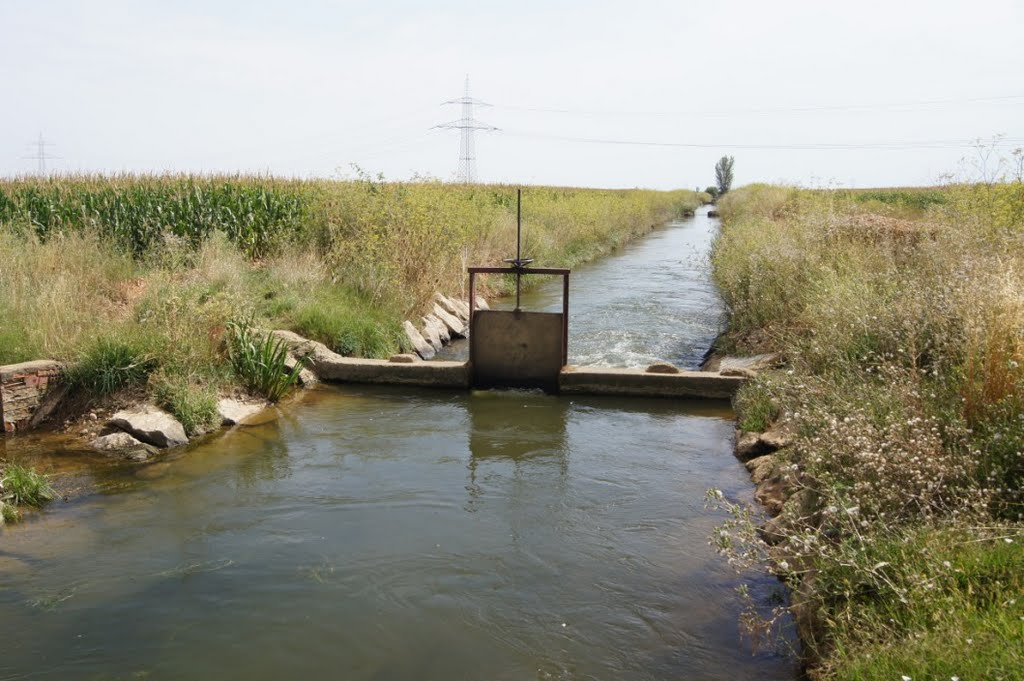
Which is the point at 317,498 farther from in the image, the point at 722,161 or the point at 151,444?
the point at 722,161

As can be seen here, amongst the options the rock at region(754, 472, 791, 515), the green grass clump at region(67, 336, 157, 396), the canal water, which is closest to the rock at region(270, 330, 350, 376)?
the canal water

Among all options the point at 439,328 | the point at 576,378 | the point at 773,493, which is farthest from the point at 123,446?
the point at 439,328

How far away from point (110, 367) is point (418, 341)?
600cm

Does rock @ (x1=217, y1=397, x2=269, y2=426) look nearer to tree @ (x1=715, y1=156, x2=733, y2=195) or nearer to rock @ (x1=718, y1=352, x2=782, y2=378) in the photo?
rock @ (x1=718, y1=352, x2=782, y2=378)

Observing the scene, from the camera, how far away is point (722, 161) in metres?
114

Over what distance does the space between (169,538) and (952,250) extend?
363 inches

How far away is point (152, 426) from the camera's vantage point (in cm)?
898

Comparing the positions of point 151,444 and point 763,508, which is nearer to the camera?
point 763,508

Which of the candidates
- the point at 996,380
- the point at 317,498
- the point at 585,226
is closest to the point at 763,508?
the point at 996,380

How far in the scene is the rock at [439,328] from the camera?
625 inches

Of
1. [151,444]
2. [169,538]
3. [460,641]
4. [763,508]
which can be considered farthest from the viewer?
[151,444]

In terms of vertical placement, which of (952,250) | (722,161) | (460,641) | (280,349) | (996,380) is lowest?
(460,641)

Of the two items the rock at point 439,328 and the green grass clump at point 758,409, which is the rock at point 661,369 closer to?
the green grass clump at point 758,409

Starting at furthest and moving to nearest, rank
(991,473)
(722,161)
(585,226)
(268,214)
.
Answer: (722,161) → (585,226) → (268,214) → (991,473)
